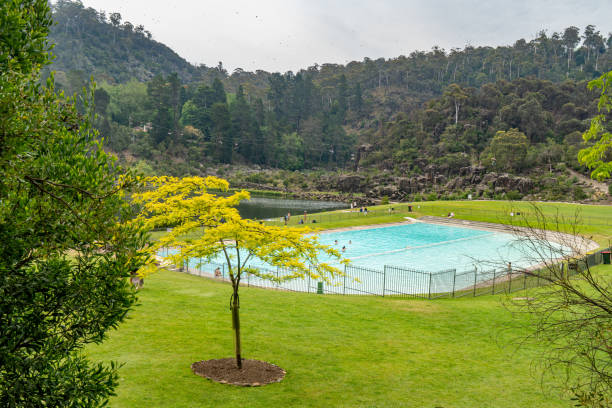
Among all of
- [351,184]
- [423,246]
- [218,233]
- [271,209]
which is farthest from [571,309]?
[351,184]

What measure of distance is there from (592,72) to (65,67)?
8095 inches

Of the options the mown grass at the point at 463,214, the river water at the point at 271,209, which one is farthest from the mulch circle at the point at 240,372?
the river water at the point at 271,209

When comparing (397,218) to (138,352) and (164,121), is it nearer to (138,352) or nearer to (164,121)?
(138,352)

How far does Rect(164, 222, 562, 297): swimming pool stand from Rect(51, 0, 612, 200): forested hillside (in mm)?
52701

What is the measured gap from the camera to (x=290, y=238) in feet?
37.0

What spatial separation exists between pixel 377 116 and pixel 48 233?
18366cm

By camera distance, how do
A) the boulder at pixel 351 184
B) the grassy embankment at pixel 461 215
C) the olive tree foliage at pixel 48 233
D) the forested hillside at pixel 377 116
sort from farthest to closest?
the forested hillside at pixel 377 116, the boulder at pixel 351 184, the grassy embankment at pixel 461 215, the olive tree foliage at pixel 48 233

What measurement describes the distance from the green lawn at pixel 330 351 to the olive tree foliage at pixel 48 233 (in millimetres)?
4336

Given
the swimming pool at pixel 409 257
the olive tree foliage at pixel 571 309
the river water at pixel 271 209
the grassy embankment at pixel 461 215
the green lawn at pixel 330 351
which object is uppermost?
the olive tree foliage at pixel 571 309

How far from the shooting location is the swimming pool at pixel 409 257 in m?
25.7

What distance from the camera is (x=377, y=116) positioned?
598 ft

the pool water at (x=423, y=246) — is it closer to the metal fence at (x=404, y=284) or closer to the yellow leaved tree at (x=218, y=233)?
the metal fence at (x=404, y=284)

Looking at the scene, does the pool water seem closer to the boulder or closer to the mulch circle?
the mulch circle

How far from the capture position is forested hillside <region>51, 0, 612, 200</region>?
108m
